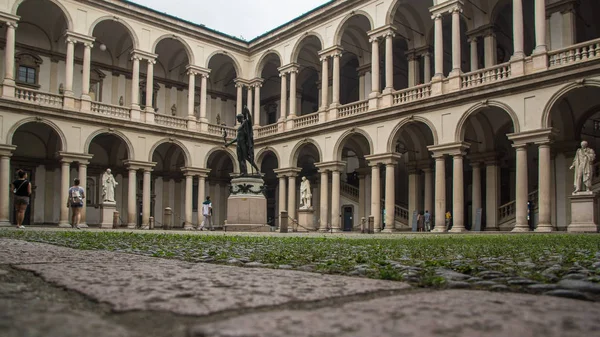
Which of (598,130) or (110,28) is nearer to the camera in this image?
(598,130)

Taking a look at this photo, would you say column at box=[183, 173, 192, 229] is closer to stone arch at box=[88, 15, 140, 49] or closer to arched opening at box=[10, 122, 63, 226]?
arched opening at box=[10, 122, 63, 226]

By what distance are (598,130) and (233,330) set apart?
27285 millimetres

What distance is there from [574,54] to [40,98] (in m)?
23.6

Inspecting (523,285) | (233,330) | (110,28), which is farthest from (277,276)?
(110,28)

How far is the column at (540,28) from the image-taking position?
19797 mm

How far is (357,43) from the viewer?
3091 centimetres

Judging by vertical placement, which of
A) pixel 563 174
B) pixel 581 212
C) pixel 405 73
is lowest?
pixel 581 212

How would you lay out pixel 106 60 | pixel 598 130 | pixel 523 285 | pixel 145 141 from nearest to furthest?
A: pixel 523 285, pixel 598 130, pixel 145 141, pixel 106 60

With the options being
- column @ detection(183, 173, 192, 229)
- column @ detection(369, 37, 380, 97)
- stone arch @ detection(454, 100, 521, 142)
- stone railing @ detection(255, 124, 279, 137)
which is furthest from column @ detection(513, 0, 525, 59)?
column @ detection(183, 173, 192, 229)

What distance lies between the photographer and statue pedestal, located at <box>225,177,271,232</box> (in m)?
20.5

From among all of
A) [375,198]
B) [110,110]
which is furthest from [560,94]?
[110,110]

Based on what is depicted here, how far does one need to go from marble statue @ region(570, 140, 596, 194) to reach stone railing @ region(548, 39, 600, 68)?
3.22m

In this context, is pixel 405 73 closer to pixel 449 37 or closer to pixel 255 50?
pixel 449 37

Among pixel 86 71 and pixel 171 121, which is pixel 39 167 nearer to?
pixel 86 71
